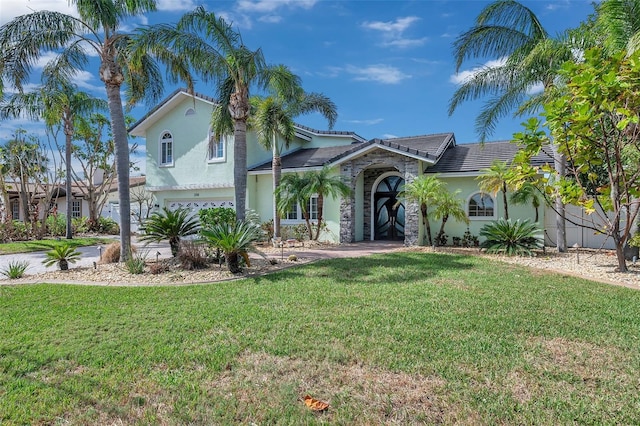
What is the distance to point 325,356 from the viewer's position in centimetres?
467

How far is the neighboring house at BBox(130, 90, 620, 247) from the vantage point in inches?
669

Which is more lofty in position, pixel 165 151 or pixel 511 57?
pixel 511 57

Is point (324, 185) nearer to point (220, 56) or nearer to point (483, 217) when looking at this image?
point (220, 56)

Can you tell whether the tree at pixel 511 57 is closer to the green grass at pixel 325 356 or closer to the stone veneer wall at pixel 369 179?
the stone veneer wall at pixel 369 179

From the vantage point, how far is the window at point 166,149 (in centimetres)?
2441

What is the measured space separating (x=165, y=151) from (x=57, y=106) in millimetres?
6436

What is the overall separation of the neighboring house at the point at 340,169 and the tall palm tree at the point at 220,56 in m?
4.82

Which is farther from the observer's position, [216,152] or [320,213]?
[216,152]

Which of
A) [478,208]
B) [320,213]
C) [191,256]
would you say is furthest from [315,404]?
[478,208]

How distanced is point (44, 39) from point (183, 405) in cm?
1307

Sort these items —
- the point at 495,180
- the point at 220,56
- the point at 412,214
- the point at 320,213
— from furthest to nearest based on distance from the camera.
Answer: the point at 320,213
the point at 412,214
the point at 495,180
the point at 220,56

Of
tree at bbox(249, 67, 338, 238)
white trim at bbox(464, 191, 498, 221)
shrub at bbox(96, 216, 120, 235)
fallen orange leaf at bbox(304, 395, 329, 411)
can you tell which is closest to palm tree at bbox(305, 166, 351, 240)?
tree at bbox(249, 67, 338, 238)

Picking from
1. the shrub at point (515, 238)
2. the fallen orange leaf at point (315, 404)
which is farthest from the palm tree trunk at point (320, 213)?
the fallen orange leaf at point (315, 404)

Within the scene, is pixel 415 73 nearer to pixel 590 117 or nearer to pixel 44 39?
pixel 590 117
